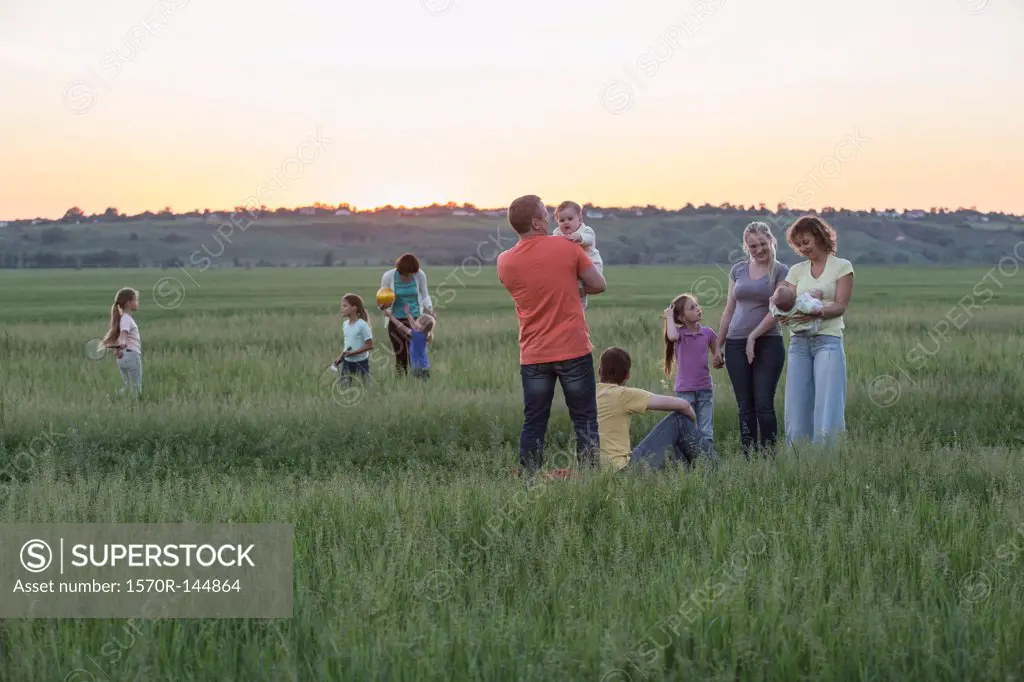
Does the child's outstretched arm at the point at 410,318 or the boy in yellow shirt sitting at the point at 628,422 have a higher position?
the child's outstretched arm at the point at 410,318

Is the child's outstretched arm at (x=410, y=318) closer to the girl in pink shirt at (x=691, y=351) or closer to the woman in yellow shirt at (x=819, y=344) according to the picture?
the girl in pink shirt at (x=691, y=351)

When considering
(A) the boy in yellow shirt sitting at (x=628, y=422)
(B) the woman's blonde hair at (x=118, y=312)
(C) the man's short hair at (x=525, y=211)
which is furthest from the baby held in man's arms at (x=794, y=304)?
(B) the woman's blonde hair at (x=118, y=312)

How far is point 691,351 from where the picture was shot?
9.24m

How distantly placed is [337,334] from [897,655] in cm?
1914

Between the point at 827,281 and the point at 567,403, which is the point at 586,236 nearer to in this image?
the point at 567,403

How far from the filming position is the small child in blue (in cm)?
1340

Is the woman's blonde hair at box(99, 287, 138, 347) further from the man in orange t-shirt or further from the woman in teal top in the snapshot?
the man in orange t-shirt

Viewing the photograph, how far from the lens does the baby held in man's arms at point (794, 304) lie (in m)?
8.53

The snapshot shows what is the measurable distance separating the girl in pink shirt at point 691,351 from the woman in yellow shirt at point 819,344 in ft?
2.40

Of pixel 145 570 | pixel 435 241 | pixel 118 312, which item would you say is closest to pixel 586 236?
pixel 145 570

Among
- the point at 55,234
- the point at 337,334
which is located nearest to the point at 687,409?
the point at 337,334

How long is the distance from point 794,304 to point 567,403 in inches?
93.5

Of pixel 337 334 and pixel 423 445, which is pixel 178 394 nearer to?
pixel 423 445

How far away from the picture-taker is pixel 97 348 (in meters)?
12.0
